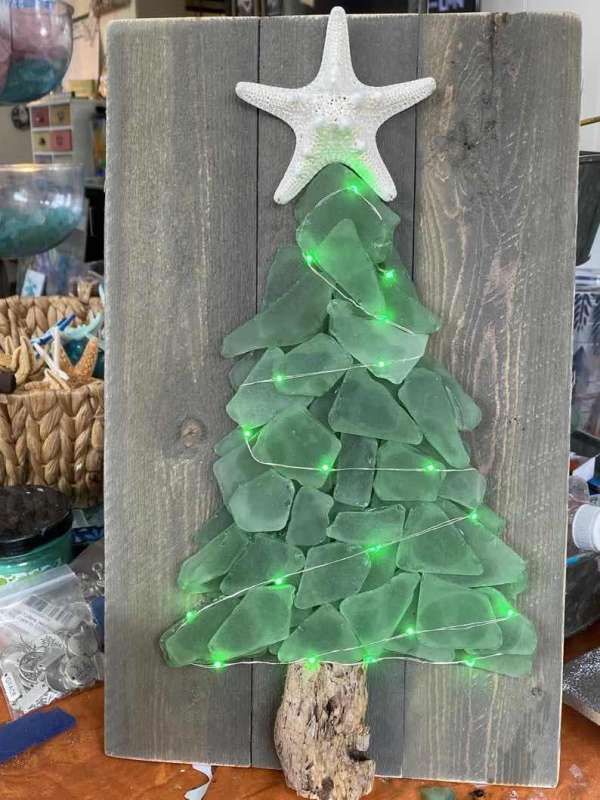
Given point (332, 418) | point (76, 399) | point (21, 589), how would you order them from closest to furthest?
point (332, 418) → point (21, 589) → point (76, 399)

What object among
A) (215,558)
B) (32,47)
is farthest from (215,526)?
(32,47)

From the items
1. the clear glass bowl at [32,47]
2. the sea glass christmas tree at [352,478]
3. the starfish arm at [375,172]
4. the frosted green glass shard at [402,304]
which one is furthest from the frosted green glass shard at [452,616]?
the clear glass bowl at [32,47]

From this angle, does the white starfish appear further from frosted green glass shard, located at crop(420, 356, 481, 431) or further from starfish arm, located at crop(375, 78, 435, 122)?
frosted green glass shard, located at crop(420, 356, 481, 431)

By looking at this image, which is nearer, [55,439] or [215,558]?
[215,558]

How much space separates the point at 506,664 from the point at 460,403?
23 cm

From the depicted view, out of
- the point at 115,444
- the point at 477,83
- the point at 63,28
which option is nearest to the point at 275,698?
the point at 115,444

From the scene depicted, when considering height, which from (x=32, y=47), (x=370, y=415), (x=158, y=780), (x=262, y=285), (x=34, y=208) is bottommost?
(x=158, y=780)

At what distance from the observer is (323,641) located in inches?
25.3

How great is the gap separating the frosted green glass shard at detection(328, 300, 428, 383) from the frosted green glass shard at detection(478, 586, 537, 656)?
20 centimetres

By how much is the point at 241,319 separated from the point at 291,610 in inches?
9.9

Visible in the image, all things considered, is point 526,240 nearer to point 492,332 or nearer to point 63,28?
point 492,332

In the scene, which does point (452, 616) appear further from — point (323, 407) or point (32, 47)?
point (32, 47)

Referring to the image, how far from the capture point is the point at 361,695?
0.68m

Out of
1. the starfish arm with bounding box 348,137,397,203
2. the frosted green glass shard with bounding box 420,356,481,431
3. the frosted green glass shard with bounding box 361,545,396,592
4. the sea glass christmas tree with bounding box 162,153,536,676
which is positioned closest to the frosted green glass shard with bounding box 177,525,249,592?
the sea glass christmas tree with bounding box 162,153,536,676
